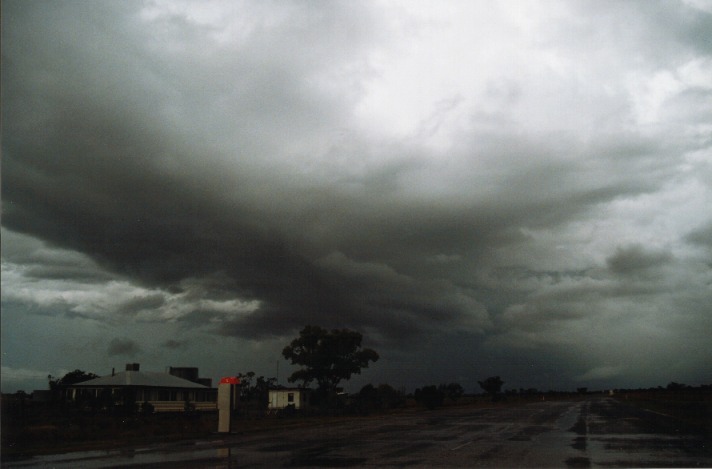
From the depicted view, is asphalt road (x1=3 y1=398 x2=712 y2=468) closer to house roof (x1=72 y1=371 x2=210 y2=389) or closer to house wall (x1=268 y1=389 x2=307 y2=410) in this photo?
house roof (x1=72 y1=371 x2=210 y2=389)

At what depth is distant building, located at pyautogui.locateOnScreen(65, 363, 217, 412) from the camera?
192 feet

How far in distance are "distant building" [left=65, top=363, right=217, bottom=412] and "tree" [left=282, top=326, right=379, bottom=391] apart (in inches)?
748

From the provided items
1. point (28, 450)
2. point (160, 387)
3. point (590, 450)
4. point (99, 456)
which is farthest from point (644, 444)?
point (160, 387)

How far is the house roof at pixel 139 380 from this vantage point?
203 feet

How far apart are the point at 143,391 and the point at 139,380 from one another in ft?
6.60

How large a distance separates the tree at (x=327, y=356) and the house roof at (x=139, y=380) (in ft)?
67.2

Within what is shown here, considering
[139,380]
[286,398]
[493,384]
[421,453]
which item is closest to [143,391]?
[139,380]

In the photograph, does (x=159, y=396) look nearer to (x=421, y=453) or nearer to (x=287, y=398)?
(x=287, y=398)

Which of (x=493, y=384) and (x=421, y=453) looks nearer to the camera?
(x=421, y=453)

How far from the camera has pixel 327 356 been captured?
295 ft

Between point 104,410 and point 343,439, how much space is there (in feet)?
92.1

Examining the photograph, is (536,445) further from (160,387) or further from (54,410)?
(160,387)

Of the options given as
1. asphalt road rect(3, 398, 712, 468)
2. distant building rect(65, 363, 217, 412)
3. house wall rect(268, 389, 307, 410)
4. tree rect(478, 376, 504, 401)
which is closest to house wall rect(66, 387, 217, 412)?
distant building rect(65, 363, 217, 412)

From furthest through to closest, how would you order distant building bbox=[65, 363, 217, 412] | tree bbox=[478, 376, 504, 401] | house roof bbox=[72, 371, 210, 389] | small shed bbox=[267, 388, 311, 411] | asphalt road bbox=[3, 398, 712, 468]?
tree bbox=[478, 376, 504, 401] < small shed bbox=[267, 388, 311, 411] < house roof bbox=[72, 371, 210, 389] < distant building bbox=[65, 363, 217, 412] < asphalt road bbox=[3, 398, 712, 468]
